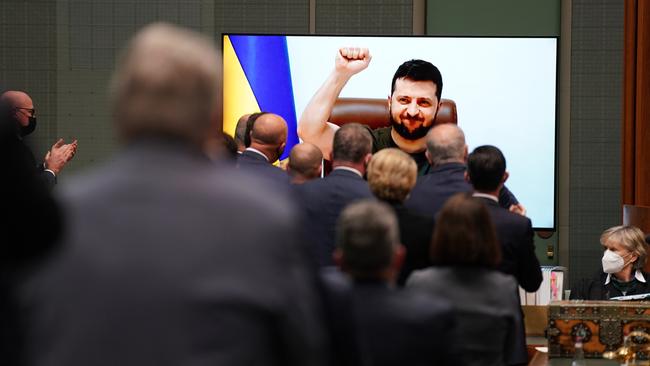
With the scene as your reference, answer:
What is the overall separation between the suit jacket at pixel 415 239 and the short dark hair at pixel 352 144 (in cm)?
56

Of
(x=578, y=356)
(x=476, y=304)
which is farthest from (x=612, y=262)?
(x=476, y=304)

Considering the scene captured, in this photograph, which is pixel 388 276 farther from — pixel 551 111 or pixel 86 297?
pixel 551 111

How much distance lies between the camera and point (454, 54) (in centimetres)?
732

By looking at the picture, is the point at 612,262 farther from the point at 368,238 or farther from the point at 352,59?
the point at 368,238

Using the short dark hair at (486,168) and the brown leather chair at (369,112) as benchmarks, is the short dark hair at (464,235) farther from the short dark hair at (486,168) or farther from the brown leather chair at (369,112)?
the brown leather chair at (369,112)

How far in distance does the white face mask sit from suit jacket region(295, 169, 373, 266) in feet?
6.53

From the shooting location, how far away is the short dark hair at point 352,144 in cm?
437

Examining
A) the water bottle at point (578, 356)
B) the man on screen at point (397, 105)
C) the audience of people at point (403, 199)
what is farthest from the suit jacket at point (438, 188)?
the man on screen at point (397, 105)

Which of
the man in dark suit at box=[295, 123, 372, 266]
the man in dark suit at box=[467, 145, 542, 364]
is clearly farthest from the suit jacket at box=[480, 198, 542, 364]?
the man in dark suit at box=[295, 123, 372, 266]

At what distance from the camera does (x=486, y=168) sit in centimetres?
418

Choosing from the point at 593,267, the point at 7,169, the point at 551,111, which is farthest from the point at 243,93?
the point at 7,169

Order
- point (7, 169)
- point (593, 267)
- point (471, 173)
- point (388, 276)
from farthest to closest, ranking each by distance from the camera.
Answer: point (593, 267)
point (471, 173)
point (388, 276)
point (7, 169)

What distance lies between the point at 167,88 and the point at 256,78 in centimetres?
582

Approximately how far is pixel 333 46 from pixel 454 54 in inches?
29.6
